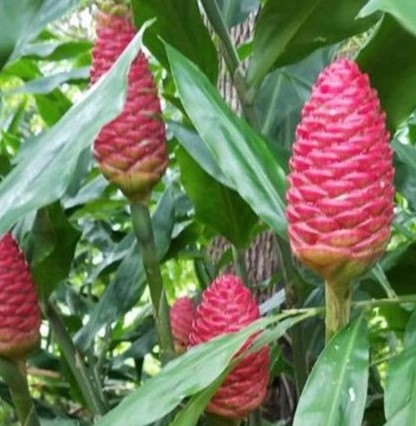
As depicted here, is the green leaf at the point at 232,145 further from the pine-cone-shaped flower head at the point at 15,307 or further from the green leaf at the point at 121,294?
the green leaf at the point at 121,294

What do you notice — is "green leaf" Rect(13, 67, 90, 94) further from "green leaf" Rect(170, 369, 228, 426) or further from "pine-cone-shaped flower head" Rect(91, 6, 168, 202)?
"green leaf" Rect(170, 369, 228, 426)

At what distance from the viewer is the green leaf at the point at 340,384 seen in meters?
0.55

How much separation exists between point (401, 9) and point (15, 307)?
0.38 metres

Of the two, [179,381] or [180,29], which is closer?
[179,381]

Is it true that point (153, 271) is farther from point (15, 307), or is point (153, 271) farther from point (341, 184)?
point (341, 184)

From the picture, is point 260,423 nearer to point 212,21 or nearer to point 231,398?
point 231,398

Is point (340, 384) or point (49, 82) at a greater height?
point (49, 82)

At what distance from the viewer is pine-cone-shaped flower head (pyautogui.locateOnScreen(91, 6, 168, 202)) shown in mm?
721

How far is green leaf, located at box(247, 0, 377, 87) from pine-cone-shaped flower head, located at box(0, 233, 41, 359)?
225mm

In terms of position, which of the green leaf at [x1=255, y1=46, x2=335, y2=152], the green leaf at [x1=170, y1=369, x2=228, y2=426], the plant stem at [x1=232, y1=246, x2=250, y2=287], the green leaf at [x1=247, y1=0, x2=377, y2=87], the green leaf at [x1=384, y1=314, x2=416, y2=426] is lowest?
the plant stem at [x1=232, y1=246, x2=250, y2=287]

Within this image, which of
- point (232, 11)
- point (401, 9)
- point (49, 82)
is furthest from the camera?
point (49, 82)

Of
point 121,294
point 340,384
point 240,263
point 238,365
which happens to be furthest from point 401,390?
point 121,294

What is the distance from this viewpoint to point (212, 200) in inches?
34.2

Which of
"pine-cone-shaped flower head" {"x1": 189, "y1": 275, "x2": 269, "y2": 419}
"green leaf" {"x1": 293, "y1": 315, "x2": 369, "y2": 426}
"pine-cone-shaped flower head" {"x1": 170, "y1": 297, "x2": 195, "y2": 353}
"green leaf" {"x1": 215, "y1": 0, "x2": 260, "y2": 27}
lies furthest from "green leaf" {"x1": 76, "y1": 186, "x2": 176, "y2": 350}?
"green leaf" {"x1": 293, "y1": 315, "x2": 369, "y2": 426}
